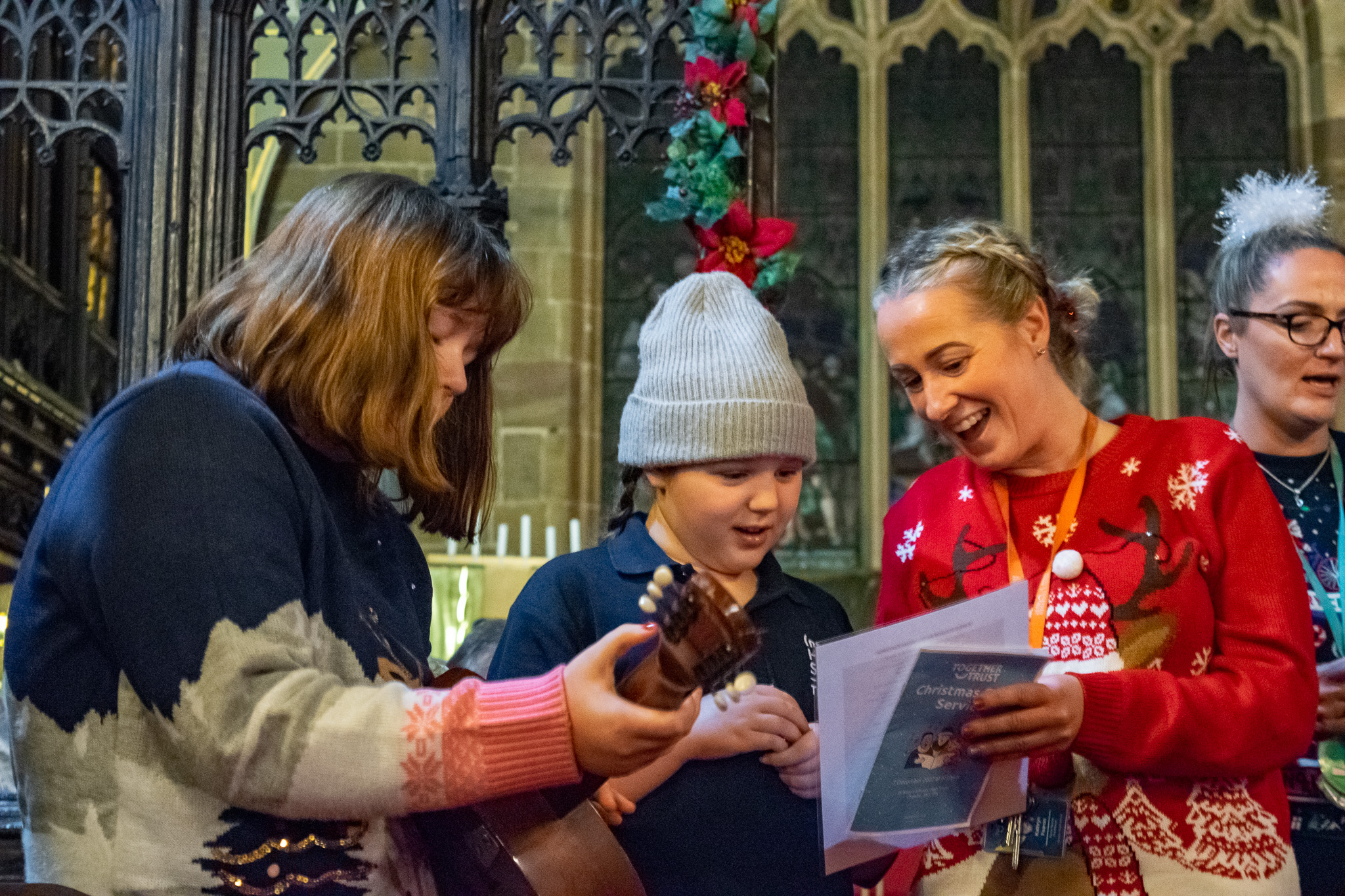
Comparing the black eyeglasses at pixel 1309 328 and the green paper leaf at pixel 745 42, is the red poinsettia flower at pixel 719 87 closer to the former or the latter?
the green paper leaf at pixel 745 42

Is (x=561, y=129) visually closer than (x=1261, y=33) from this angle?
Yes

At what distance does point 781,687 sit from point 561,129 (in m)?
2.13

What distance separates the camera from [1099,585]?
69.0 inches

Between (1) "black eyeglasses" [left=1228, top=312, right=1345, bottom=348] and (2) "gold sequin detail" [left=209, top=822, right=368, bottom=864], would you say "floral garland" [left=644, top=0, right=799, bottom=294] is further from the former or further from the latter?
(2) "gold sequin detail" [left=209, top=822, right=368, bottom=864]

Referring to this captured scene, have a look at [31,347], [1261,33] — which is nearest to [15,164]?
[31,347]

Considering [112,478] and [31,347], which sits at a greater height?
[31,347]

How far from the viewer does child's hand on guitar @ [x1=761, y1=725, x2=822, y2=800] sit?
5.67ft

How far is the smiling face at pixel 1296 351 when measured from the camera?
2.20 m

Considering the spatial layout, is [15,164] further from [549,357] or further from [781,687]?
[781,687]

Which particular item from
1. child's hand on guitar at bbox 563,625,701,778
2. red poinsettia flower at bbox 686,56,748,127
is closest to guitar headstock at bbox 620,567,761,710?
child's hand on guitar at bbox 563,625,701,778

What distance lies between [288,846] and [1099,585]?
3.42 ft

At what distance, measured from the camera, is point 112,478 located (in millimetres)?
1188

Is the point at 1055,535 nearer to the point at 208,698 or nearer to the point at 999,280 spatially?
the point at 999,280

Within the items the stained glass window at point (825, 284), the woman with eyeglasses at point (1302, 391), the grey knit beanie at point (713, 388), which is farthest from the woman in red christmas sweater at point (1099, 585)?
the stained glass window at point (825, 284)
